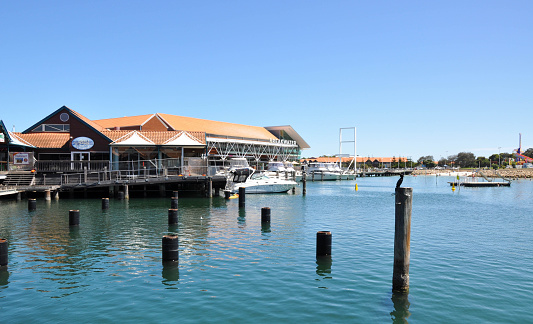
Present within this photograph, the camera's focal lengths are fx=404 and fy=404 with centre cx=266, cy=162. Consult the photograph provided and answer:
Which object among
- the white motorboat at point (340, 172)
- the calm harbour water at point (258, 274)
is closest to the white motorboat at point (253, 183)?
the calm harbour water at point (258, 274)

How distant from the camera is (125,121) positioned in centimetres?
6800

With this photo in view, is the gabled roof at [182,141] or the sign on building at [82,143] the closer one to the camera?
the sign on building at [82,143]

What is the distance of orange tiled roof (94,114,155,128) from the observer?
213 ft

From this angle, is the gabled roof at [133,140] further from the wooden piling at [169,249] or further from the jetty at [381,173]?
the jetty at [381,173]

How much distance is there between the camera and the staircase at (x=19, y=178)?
38.2m

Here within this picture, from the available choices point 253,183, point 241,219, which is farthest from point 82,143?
point 241,219

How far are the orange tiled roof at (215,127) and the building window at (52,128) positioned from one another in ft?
73.7

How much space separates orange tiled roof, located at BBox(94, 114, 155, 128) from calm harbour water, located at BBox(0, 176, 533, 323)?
42804 millimetres

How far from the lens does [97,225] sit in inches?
893

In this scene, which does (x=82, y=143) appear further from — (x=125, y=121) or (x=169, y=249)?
(x=169, y=249)

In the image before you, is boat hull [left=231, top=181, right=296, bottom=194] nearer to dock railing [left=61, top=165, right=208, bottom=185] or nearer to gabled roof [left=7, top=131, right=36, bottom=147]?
dock railing [left=61, top=165, right=208, bottom=185]

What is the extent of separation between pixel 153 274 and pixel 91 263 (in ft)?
9.72

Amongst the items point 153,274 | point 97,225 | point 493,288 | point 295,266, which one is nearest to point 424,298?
point 493,288

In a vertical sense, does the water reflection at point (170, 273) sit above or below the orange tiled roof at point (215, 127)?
below
